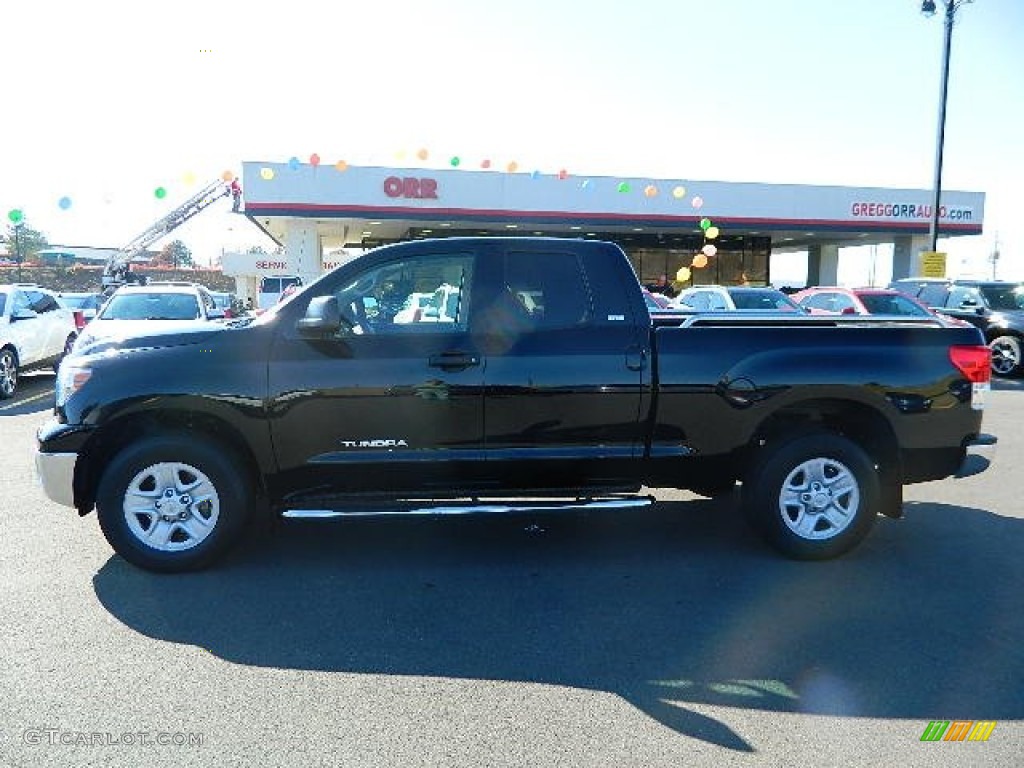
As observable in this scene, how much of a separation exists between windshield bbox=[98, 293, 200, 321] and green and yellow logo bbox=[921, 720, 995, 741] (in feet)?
36.8

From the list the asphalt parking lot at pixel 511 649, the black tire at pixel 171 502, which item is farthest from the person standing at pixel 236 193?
the black tire at pixel 171 502

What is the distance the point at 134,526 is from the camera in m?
4.56

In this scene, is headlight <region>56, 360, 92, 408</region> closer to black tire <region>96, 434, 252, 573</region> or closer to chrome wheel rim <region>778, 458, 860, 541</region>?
black tire <region>96, 434, 252, 573</region>

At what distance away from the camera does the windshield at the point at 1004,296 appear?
1552cm

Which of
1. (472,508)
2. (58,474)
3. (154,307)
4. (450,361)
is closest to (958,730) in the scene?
(472,508)

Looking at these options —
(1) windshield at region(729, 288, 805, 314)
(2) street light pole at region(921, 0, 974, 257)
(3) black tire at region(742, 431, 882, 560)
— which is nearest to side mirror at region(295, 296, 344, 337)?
(3) black tire at region(742, 431, 882, 560)

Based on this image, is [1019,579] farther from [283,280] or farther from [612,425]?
[283,280]

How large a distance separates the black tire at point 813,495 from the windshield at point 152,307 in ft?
31.8

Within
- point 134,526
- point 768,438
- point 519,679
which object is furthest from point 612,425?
point 134,526

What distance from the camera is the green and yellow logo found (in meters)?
3.03

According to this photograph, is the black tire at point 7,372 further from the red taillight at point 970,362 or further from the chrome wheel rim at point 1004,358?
the chrome wheel rim at point 1004,358

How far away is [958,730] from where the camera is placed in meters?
3.08

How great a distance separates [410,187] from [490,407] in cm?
2442

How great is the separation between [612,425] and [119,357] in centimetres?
292
